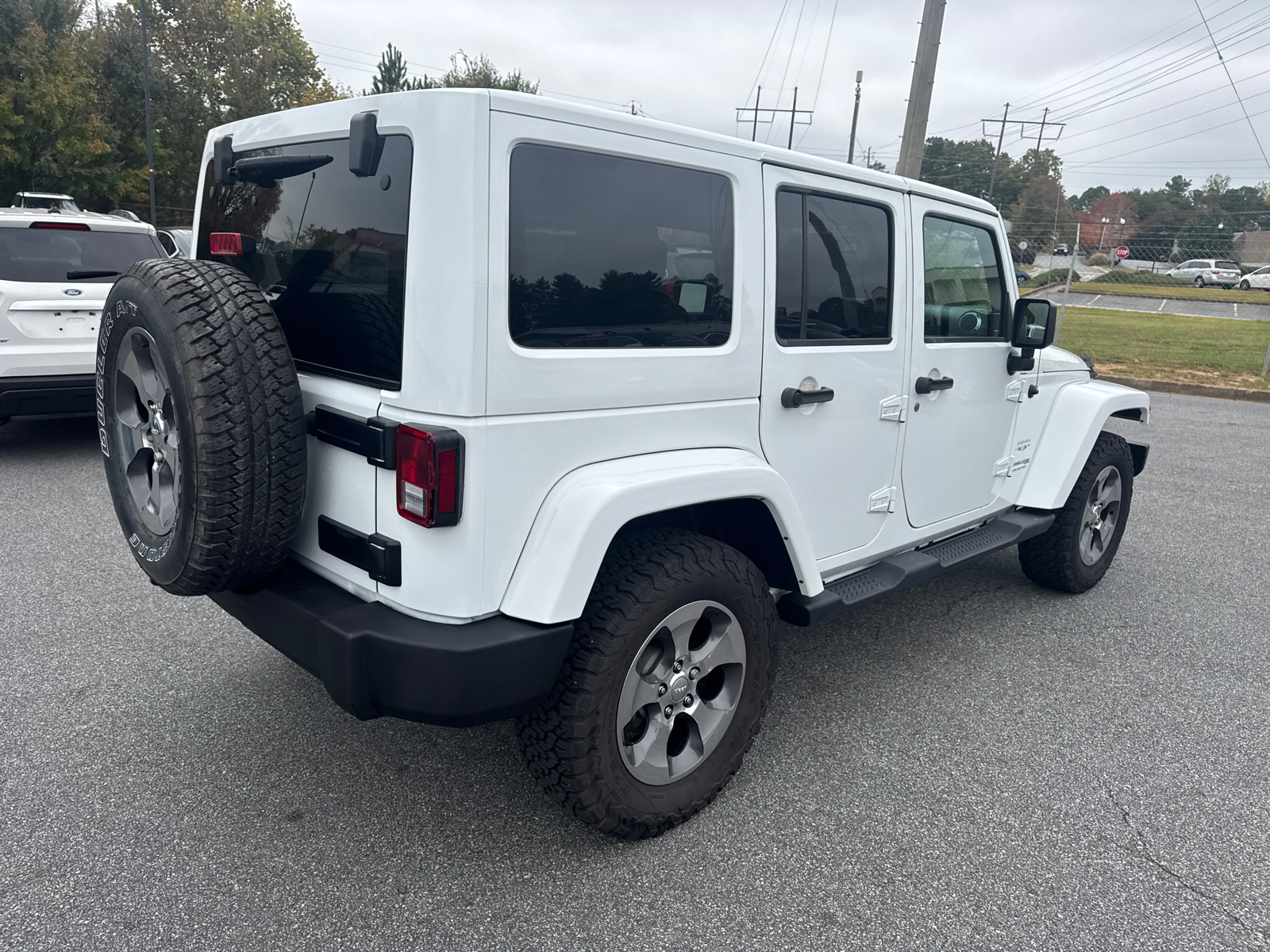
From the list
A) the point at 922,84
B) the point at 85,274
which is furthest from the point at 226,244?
the point at 922,84

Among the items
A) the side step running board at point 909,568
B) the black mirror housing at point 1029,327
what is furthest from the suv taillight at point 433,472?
the black mirror housing at point 1029,327

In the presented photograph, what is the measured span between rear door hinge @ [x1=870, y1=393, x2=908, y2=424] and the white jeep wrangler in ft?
0.53

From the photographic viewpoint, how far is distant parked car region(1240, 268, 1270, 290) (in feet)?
120

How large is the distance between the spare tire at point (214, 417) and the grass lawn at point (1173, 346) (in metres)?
13.7

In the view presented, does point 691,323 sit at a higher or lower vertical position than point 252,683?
higher

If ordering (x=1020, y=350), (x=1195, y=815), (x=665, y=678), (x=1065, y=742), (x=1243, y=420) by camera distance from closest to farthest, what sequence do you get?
(x=665, y=678), (x=1195, y=815), (x=1065, y=742), (x=1020, y=350), (x=1243, y=420)

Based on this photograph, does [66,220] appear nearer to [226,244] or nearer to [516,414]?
[226,244]

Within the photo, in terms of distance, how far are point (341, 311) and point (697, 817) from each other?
73.6 inches

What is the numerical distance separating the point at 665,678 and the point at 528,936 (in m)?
0.77

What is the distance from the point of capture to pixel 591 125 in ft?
7.45

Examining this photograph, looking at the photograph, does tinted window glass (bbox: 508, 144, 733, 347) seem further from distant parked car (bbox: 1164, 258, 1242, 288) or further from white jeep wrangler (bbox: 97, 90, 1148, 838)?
distant parked car (bbox: 1164, 258, 1242, 288)

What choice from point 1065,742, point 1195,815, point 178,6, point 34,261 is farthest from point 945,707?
point 178,6

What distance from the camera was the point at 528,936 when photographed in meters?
2.23

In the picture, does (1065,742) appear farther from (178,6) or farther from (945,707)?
(178,6)
